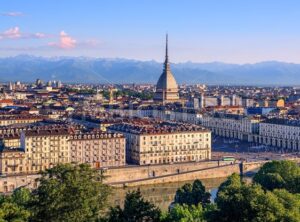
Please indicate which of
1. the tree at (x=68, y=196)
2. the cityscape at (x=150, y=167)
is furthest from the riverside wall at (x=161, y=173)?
the tree at (x=68, y=196)

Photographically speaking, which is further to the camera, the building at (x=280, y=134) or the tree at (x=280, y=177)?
the building at (x=280, y=134)

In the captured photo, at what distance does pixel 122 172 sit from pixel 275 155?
1869 cm

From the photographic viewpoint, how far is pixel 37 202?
1988cm

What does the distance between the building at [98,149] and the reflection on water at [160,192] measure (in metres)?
4.69

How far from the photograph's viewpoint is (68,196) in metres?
19.8

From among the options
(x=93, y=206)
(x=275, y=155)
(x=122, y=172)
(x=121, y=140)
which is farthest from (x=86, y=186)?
(x=275, y=155)

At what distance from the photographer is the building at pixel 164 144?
1971 inches

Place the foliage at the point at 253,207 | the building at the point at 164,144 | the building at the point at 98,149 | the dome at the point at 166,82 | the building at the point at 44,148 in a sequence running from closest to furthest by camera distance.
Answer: the foliage at the point at 253,207 < the building at the point at 44,148 < the building at the point at 98,149 < the building at the point at 164,144 < the dome at the point at 166,82

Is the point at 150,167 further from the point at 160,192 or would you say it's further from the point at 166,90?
the point at 166,90

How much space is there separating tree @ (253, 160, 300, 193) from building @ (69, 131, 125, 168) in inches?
544

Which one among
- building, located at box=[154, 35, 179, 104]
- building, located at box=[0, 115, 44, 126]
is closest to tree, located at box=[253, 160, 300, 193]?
building, located at box=[0, 115, 44, 126]

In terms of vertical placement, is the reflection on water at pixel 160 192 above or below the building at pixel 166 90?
below

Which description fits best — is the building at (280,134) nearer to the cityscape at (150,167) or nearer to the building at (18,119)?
the cityscape at (150,167)

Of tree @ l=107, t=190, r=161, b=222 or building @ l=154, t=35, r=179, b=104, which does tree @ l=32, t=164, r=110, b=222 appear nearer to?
tree @ l=107, t=190, r=161, b=222
